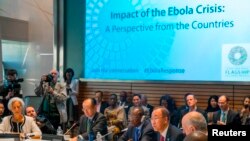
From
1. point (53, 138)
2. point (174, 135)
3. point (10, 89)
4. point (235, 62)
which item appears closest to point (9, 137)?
point (53, 138)

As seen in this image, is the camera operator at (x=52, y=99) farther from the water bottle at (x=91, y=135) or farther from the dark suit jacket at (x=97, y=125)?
the water bottle at (x=91, y=135)

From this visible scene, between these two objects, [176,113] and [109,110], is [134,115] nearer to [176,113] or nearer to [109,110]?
[176,113]

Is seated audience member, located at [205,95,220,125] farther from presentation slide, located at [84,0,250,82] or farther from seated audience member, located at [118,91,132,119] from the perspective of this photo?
seated audience member, located at [118,91,132,119]

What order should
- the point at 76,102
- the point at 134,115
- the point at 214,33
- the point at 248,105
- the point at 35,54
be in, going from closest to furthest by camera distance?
the point at 134,115 → the point at 248,105 → the point at 214,33 → the point at 76,102 → the point at 35,54

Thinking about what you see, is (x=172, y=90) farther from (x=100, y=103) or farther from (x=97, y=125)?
(x=97, y=125)

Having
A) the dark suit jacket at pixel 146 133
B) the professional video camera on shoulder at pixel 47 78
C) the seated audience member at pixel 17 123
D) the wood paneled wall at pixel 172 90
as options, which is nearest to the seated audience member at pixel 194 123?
the dark suit jacket at pixel 146 133

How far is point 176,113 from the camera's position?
23.0ft

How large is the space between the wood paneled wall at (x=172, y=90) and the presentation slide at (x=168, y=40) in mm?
300

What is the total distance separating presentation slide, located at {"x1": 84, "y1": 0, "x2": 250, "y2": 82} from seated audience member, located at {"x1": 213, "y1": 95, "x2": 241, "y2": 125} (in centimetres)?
88

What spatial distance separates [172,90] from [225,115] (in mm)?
1818

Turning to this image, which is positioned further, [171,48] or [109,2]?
[109,2]

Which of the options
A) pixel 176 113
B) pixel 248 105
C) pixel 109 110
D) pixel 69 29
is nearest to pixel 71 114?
pixel 109 110

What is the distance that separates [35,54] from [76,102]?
2.00 meters

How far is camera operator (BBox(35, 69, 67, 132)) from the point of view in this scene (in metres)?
7.46
